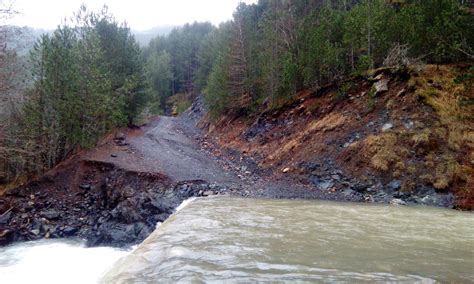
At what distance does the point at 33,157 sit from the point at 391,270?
16.8 m

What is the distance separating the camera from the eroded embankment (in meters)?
13.7

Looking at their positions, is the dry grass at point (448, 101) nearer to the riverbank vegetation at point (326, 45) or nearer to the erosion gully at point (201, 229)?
the riverbank vegetation at point (326, 45)

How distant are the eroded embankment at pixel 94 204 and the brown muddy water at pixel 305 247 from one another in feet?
9.87

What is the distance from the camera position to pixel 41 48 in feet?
56.5

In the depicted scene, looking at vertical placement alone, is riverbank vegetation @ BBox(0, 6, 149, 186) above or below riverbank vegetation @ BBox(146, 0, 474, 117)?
below

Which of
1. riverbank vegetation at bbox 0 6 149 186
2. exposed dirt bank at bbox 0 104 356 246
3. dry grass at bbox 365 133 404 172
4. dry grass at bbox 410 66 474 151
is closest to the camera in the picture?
exposed dirt bank at bbox 0 104 356 246

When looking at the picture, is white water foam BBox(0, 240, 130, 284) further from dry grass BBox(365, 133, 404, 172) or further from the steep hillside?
dry grass BBox(365, 133, 404, 172)

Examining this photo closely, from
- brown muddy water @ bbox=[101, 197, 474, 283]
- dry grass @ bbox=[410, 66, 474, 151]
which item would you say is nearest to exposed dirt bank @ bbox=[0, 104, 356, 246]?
brown muddy water @ bbox=[101, 197, 474, 283]

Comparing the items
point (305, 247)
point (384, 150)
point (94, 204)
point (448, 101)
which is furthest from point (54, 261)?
point (448, 101)

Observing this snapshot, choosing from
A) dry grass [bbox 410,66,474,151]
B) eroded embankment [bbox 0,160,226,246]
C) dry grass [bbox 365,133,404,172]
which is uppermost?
dry grass [bbox 410,66,474,151]

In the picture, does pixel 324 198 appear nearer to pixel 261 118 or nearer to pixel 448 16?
pixel 448 16

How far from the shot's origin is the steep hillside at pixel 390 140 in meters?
13.7

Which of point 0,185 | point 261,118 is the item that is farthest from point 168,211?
point 261,118

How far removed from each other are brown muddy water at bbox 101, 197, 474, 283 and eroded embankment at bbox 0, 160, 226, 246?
301 centimetres
